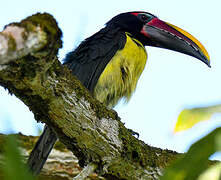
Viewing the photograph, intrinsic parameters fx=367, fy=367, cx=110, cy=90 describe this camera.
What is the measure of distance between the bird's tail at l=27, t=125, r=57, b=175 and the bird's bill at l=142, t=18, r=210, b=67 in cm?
218

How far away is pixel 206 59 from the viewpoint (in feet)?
15.1

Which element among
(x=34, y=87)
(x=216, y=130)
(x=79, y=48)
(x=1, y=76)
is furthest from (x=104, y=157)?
(x=79, y=48)

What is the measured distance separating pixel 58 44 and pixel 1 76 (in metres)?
0.50

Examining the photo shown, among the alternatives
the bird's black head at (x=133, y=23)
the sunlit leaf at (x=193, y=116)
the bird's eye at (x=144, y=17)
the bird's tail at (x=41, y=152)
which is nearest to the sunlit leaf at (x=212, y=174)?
the sunlit leaf at (x=193, y=116)

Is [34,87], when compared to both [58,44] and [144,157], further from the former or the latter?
[144,157]

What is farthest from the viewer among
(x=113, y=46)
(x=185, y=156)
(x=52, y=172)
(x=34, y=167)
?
(x=113, y=46)

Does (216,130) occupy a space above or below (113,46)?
below

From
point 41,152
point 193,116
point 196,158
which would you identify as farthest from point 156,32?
point 196,158

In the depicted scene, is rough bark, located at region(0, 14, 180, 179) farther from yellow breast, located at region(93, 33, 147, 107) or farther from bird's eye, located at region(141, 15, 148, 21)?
bird's eye, located at region(141, 15, 148, 21)

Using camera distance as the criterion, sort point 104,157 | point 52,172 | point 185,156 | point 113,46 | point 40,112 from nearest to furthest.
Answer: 1. point 185,156
2. point 40,112
3. point 104,157
4. point 52,172
5. point 113,46

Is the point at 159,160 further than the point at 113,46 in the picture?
No

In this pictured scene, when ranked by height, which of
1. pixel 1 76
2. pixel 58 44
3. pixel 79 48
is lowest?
pixel 1 76

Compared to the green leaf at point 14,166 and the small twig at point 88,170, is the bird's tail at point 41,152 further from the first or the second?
the green leaf at point 14,166

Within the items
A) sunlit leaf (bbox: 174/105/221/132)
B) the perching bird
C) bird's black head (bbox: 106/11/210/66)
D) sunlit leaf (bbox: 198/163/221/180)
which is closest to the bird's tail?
the perching bird
